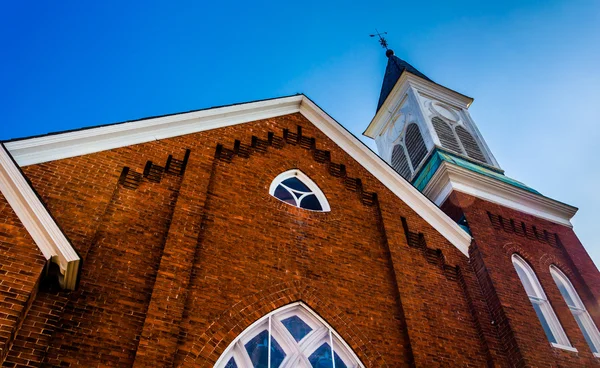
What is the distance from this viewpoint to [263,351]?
6.97 meters

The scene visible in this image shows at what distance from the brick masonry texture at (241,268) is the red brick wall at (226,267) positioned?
0.02 metres

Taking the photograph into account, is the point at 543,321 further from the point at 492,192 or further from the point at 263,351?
the point at 263,351

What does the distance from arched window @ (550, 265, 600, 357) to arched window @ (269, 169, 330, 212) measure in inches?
239

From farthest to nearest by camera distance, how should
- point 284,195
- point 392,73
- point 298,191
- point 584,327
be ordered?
point 392,73 < point 584,327 < point 298,191 < point 284,195

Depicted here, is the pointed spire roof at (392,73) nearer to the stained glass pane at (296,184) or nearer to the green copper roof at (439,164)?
the green copper roof at (439,164)

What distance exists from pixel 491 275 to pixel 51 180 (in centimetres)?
831

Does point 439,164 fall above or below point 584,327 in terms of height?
above

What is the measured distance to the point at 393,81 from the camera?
20.0 metres

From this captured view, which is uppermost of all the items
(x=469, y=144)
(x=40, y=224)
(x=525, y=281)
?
(x=469, y=144)

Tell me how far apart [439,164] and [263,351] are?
26.3 ft

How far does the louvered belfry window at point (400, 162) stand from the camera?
643 inches

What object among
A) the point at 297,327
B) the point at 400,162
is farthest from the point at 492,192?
the point at 297,327

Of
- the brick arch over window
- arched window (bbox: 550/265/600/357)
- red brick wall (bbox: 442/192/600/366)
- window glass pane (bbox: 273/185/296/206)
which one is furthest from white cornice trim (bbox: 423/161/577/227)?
the brick arch over window

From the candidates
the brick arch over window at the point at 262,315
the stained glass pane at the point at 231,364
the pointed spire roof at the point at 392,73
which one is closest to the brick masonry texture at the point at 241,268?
the brick arch over window at the point at 262,315
